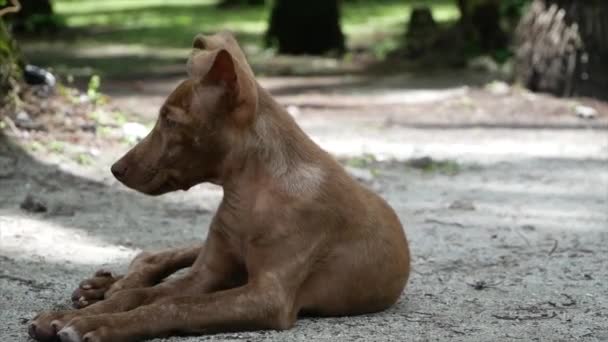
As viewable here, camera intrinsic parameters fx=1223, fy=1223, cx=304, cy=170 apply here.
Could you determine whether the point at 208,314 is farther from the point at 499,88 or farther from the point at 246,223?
the point at 499,88

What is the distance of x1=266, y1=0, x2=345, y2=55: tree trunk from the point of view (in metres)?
18.3

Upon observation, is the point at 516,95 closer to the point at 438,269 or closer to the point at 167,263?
the point at 438,269

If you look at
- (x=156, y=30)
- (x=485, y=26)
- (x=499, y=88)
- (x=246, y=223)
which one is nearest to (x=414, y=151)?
(x=499, y=88)

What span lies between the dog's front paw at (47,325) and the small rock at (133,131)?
5.24 metres

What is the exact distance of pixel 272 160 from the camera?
5.12 metres

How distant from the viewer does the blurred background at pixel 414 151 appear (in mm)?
6004

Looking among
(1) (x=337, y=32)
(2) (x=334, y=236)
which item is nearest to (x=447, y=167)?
(2) (x=334, y=236)

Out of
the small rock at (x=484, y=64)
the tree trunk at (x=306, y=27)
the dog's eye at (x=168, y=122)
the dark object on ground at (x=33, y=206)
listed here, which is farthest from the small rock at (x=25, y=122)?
the tree trunk at (x=306, y=27)

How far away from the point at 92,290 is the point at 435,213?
3283 millimetres

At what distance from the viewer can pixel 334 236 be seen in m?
5.23

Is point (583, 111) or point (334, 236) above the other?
point (334, 236)

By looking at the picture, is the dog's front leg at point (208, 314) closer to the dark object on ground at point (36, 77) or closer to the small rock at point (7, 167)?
the small rock at point (7, 167)

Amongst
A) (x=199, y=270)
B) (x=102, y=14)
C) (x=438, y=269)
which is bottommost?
(x=102, y=14)

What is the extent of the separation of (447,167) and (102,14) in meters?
16.5
